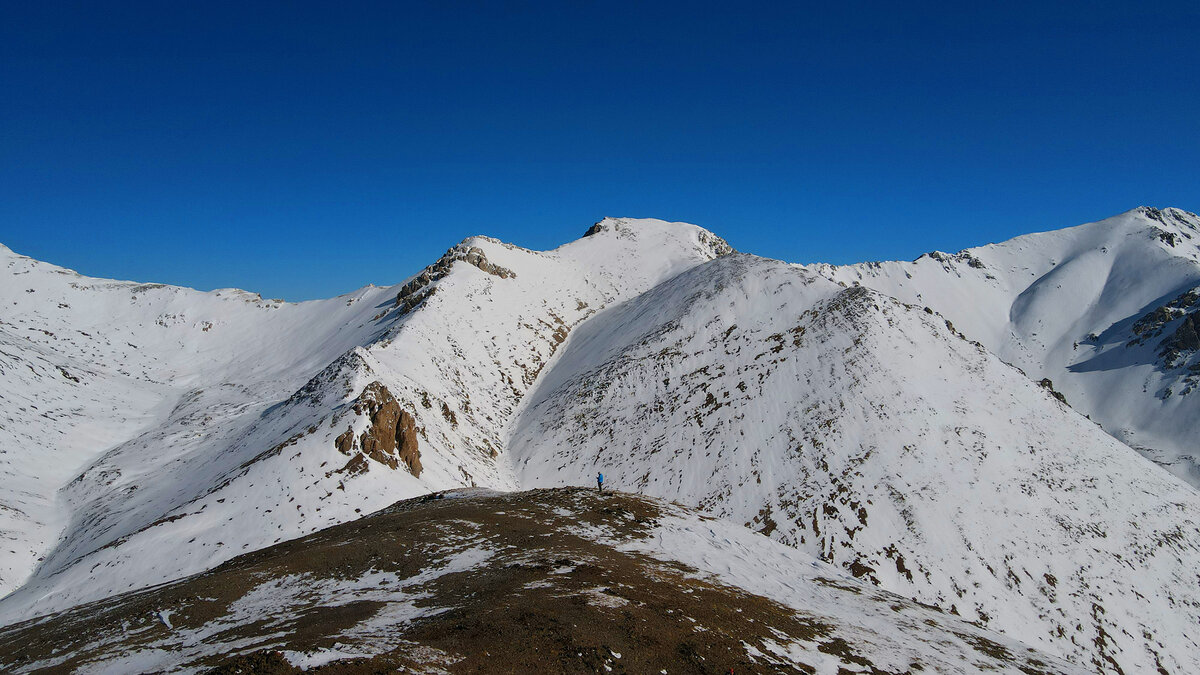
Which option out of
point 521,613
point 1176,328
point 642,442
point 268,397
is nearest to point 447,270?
point 268,397

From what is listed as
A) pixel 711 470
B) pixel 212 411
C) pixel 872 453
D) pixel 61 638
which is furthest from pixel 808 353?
pixel 212 411

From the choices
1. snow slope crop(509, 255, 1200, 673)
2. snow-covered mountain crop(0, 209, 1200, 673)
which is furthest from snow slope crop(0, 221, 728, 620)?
snow slope crop(509, 255, 1200, 673)

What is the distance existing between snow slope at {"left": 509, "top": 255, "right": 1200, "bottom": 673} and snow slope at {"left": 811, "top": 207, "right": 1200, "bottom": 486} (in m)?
73.9

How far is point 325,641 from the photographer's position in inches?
480

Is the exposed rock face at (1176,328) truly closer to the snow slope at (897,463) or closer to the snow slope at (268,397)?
the snow slope at (897,463)

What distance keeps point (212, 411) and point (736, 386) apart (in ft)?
221

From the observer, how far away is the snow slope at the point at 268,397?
3497cm

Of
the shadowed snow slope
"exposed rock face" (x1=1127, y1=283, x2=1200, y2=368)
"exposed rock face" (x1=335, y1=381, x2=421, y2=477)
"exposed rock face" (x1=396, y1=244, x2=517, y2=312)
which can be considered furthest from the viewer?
"exposed rock face" (x1=1127, y1=283, x2=1200, y2=368)

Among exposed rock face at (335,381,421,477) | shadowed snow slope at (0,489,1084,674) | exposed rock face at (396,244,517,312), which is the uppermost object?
exposed rock face at (396,244,517,312)

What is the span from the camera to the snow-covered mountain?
34656 mm

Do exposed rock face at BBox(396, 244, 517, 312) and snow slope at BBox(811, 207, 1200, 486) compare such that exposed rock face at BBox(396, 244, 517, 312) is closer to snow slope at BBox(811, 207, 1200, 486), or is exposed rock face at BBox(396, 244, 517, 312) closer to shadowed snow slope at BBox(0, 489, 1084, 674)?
shadowed snow slope at BBox(0, 489, 1084, 674)

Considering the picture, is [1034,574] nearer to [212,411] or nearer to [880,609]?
[880,609]

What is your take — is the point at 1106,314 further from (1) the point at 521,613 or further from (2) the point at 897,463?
(1) the point at 521,613

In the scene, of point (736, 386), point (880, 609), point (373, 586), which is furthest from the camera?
point (736, 386)
